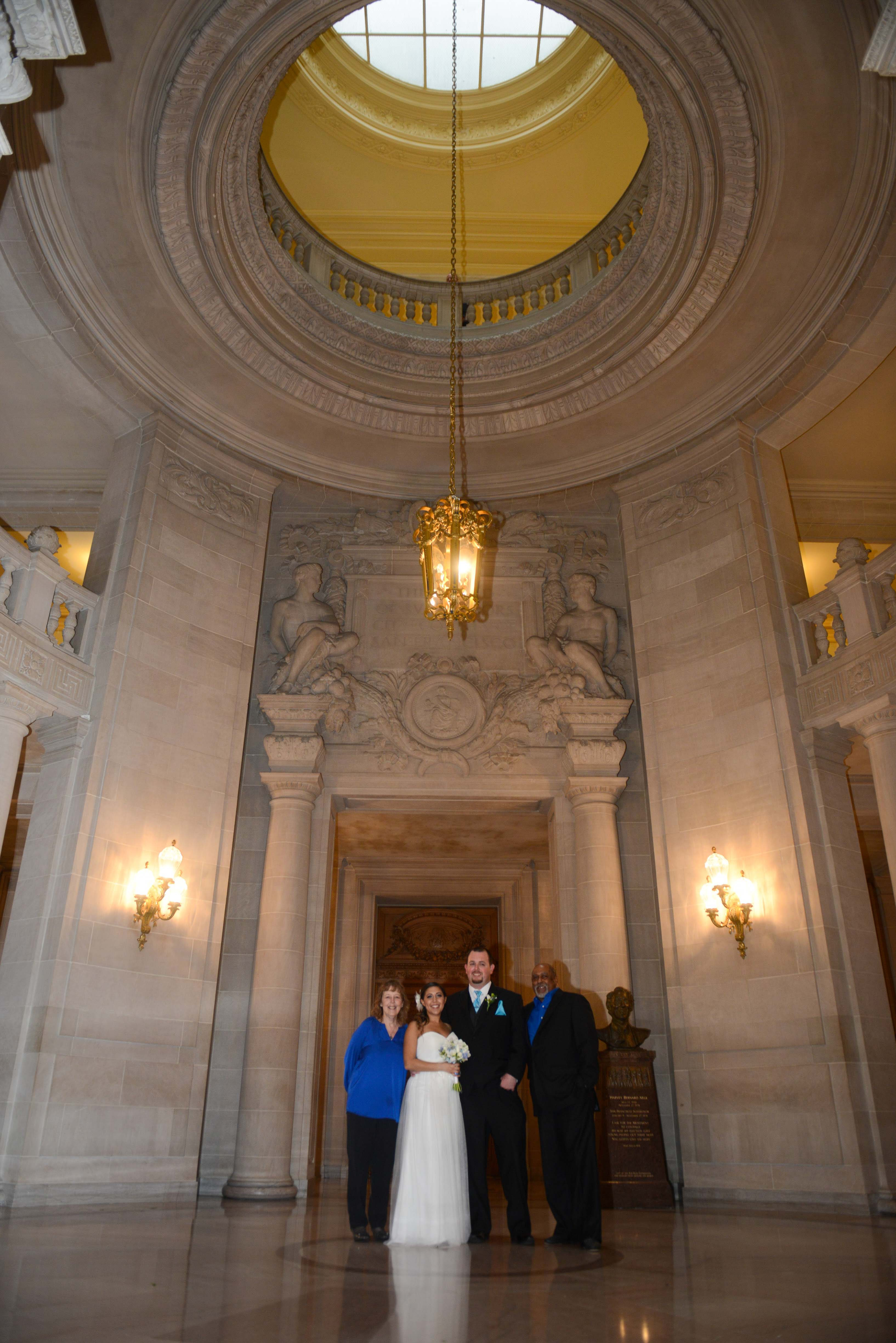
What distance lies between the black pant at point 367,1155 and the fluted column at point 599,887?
3.94 metres

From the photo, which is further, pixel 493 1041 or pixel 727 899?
pixel 727 899

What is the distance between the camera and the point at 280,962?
30.7ft

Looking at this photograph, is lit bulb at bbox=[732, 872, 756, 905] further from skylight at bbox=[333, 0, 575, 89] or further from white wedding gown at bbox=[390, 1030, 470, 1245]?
skylight at bbox=[333, 0, 575, 89]

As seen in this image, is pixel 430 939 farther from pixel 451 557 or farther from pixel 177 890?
pixel 451 557

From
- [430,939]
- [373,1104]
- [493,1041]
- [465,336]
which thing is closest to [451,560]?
[493,1041]

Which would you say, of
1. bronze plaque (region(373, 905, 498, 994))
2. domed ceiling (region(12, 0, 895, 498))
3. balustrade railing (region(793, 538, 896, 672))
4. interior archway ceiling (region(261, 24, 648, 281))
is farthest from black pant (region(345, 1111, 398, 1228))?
interior archway ceiling (region(261, 24, 648, 281))

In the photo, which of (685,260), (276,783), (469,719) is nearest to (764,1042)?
(469,719)

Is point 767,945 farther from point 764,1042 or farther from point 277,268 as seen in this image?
point 277,268

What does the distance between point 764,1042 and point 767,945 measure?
85cm

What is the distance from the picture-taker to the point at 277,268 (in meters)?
10.2

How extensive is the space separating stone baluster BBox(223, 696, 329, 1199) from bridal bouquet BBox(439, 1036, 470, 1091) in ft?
13.7

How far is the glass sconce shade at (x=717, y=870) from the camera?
347 inches

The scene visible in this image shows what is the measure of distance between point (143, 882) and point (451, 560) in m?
4.34

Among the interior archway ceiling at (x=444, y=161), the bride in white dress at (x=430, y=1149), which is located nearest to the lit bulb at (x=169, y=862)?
the bride in white dress at (x=430, y=1149)
